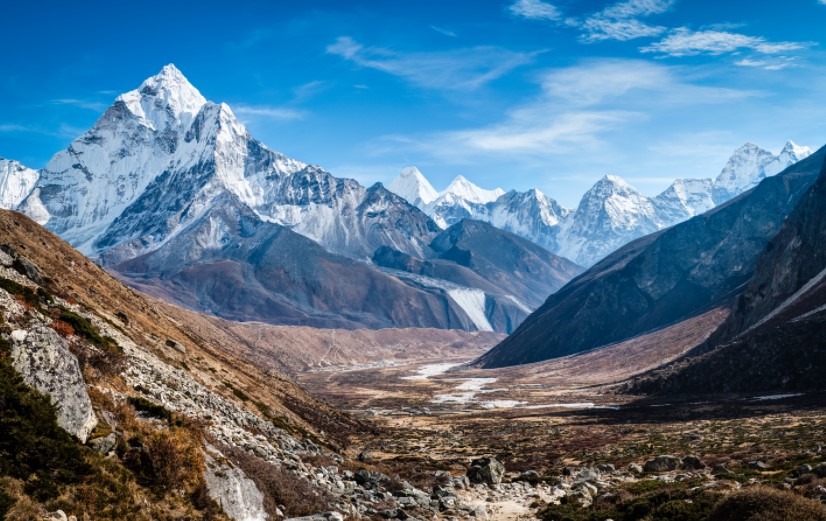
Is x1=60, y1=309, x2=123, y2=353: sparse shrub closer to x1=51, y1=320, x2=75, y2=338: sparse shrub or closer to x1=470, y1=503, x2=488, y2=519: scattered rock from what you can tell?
x1=51, y1=320, x2=75, y2=338: sparse shrub

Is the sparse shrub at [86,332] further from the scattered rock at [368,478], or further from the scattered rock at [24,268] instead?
the scattered rock at [368,478]

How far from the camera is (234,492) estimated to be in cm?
2106

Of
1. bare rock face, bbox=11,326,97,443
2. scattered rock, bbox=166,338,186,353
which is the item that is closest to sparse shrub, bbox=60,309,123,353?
bare rock face, bbox=11,326,97,443

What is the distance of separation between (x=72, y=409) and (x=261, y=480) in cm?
797

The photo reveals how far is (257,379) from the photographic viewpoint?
6881cm

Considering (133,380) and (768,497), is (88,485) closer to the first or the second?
(133,380)

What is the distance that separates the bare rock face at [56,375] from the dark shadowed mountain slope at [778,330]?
115541mm

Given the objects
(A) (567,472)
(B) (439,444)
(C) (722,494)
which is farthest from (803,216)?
(C) (722,494)

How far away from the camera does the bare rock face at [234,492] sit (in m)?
20.5

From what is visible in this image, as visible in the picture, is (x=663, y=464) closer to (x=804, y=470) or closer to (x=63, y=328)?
(x=804, y=470)

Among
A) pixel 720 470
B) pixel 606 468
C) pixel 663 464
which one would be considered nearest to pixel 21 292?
pixel 720 470

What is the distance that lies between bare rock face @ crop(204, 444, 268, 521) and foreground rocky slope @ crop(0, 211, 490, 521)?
1.7 inches

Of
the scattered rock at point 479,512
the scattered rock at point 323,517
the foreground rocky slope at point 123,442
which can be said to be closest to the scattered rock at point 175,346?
the foreground rocky slope at point 123,442

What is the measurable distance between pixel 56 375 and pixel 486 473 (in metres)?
32.1
